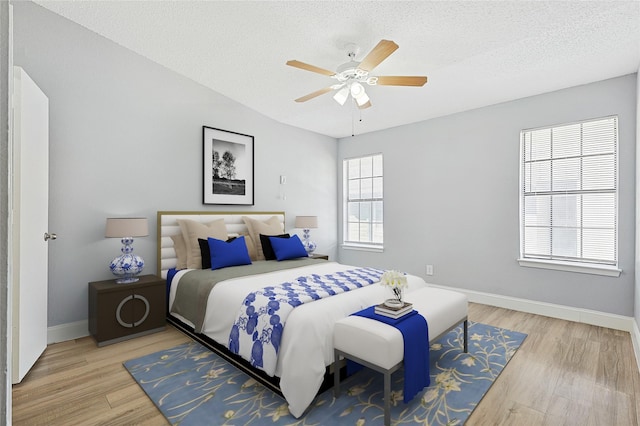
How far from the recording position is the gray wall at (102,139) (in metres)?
3.03

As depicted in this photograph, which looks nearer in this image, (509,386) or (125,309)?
(509,386)

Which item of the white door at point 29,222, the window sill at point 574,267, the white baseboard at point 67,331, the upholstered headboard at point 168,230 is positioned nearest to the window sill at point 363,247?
the window sill at point 574,267

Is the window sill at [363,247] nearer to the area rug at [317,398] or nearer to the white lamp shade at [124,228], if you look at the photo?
the area rug at [317,398]

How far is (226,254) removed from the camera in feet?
11.6

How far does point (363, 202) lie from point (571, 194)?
2997 millimetres

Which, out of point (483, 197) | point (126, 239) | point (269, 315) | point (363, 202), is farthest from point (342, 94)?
point (363, 202)

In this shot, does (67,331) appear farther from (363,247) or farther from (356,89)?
(363,247)

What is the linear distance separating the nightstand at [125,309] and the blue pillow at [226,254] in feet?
1.85

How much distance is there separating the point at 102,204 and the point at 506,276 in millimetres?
4781

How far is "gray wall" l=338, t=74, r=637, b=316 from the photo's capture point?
3.29m

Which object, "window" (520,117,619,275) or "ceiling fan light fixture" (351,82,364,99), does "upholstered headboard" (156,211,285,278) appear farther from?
"window" (520,117,619,275)

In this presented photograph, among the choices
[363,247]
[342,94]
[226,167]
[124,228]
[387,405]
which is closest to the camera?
[387,405]

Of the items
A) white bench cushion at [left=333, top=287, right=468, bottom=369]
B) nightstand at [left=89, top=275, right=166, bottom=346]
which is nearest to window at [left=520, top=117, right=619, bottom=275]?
white bench cushion at [left=333, top=287, right=468, bottom=369]

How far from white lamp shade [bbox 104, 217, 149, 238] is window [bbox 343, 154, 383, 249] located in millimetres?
3612
